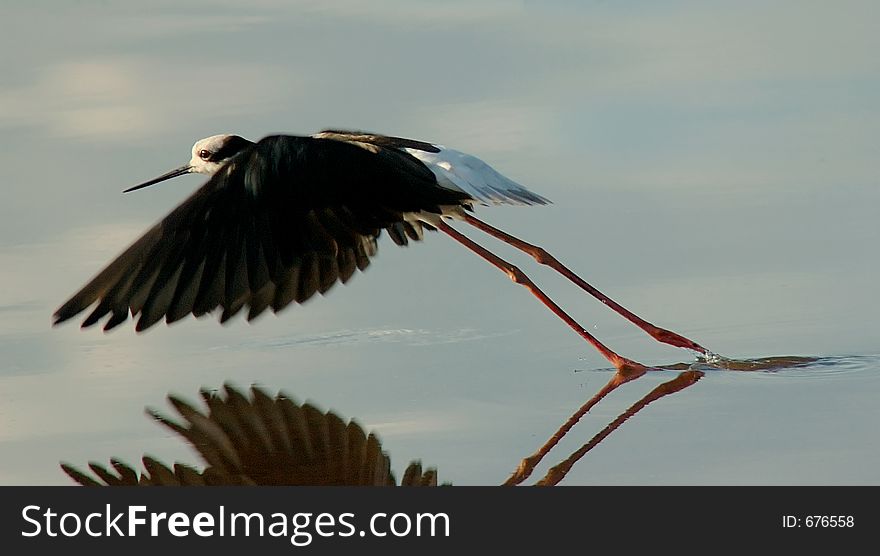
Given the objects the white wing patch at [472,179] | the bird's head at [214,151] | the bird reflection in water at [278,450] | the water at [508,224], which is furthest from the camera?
the bird's head at [214,151]

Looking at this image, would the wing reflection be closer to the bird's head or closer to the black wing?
the black wing

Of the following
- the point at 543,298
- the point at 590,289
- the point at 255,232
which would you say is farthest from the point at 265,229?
the point at 590,289

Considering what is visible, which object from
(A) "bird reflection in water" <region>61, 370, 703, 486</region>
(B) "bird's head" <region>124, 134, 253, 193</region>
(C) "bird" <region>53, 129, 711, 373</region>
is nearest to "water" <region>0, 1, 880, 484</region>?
(A) "bird reflection in water" <region>61, 370, 703, 486</region>

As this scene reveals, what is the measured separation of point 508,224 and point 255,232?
2.17 meters

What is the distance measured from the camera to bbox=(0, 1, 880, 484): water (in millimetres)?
5641

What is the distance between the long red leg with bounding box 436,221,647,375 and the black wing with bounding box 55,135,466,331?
726mm

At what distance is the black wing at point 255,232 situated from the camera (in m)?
5.97

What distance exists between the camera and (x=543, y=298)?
688 centimetres

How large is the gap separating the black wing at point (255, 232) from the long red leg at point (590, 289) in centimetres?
81

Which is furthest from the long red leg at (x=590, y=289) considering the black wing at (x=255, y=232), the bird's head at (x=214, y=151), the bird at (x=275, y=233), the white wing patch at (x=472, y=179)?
the bird's head at (x=214, y=151)

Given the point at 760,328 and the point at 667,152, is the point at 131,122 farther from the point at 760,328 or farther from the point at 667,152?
the point at 760,328

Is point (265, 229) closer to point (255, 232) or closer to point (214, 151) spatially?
point (255, 232)

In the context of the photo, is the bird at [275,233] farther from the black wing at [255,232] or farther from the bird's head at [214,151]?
the bird's head at [214,151]

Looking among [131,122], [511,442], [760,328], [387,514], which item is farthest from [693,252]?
[131,122]
